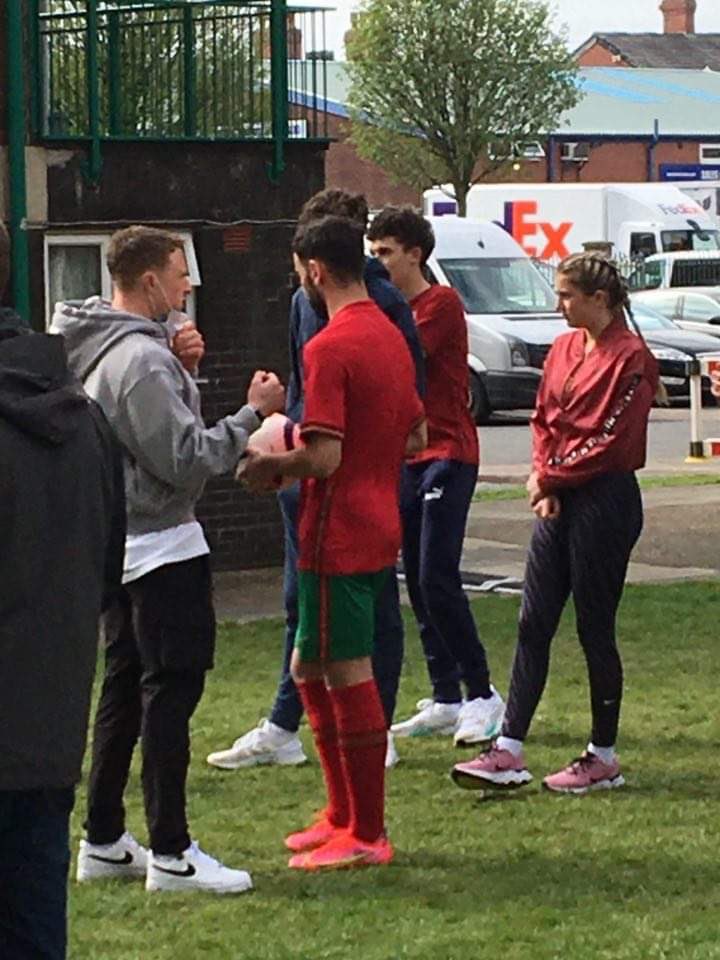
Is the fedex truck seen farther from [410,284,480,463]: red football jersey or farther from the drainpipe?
[410,284,480,463]: red football jersey

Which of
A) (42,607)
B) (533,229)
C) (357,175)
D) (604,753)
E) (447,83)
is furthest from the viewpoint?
(357,175)

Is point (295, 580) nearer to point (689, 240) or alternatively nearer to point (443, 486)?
point (443, 486)

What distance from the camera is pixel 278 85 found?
14133mm

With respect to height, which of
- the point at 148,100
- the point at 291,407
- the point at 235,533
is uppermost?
the point at 148,100

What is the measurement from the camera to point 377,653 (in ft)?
26.2

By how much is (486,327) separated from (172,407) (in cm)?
2230

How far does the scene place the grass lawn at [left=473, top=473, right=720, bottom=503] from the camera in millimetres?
19234

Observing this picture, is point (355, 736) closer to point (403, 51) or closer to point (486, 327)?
point (486, 327)

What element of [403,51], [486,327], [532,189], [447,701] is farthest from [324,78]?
[403,51]

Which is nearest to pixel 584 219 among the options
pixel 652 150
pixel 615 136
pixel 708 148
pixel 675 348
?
pixel 675 348

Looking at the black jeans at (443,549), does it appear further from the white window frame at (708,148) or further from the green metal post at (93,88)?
the white window frame at (708,148)

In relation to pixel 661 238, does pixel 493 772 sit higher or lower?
lower

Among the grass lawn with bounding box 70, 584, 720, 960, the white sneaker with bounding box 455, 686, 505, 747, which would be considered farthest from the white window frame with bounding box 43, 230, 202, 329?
the white sneaker with bounding box 455, 686, 505, 747

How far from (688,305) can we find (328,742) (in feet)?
92.3
